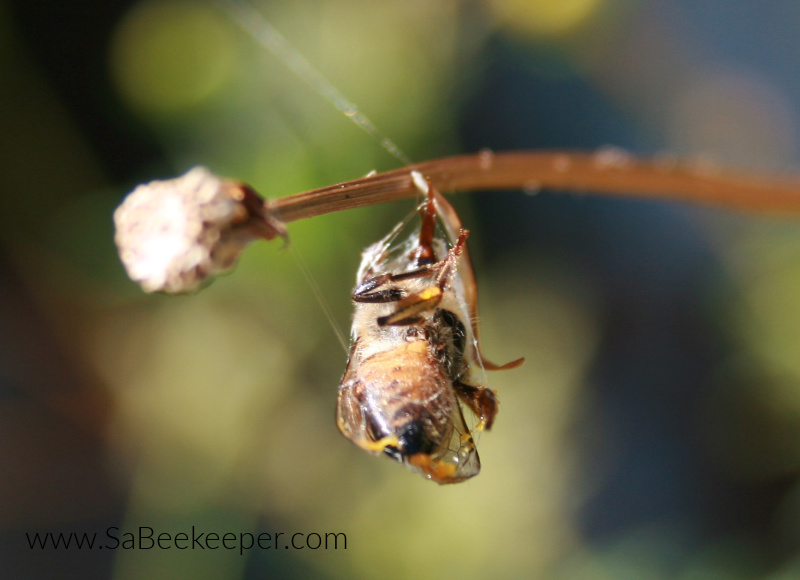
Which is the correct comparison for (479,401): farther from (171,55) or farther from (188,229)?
(171,55)

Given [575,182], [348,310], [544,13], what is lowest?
[348,310]

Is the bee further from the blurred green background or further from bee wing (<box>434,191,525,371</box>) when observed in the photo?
the blurred green background

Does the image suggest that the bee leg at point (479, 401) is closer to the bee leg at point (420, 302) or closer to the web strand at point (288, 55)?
the bee leg at point (420, 302)

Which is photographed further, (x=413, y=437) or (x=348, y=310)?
(x=348, y=310)

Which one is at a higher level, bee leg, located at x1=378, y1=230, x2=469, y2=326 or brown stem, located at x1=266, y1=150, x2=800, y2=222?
brown stem, located at x1=266, y1=150, x2=800, y2=222

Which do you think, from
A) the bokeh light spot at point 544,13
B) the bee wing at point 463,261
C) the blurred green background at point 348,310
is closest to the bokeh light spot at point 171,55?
the blurred green background at point 348,310

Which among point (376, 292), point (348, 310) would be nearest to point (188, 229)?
point (376, 292)

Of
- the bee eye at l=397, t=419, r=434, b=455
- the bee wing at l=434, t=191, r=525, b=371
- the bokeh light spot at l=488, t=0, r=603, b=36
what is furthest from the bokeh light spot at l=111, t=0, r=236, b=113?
the bee eye at l=397, t=419, r=434, b=455

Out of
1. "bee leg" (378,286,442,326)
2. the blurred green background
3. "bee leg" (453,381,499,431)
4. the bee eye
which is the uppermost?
"bee leg" (378,286,442,326)
